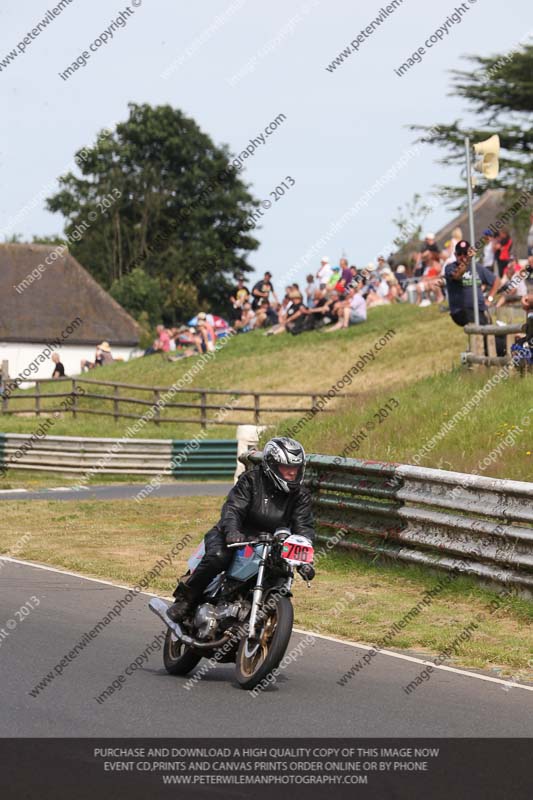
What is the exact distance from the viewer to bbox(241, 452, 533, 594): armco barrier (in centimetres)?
1215

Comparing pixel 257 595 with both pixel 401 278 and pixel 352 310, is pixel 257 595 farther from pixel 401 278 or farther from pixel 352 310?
pixel 401 278

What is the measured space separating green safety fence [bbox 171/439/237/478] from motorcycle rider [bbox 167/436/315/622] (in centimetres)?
2057

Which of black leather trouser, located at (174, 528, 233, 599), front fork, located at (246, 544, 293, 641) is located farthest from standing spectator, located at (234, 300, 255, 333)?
front fork, located at (246, 544, 293, 641)

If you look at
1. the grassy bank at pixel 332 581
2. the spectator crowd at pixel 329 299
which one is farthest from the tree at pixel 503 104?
the grassy bank at pixel 332 581

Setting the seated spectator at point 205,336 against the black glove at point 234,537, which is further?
the seated spectator at point 205,336

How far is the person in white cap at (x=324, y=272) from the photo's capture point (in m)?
36.7

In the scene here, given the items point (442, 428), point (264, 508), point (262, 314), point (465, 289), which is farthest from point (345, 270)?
point (264, 508)

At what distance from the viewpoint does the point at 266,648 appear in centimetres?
Result: 870

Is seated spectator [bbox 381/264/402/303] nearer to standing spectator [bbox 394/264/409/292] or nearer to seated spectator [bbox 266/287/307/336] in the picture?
standing spectator [bbox 394/264/409/292]

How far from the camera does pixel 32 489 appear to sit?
26.7 metres

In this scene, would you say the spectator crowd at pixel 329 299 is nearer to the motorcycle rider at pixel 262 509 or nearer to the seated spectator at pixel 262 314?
the seated spectator at pixel 262 314

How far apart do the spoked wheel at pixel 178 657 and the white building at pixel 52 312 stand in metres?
64.5

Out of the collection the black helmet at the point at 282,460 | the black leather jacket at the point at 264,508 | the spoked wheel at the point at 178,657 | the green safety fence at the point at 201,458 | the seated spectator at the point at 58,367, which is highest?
the black helmet at the point at 282,460
